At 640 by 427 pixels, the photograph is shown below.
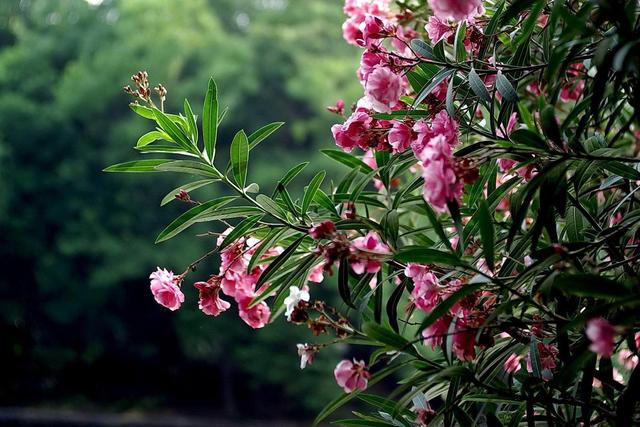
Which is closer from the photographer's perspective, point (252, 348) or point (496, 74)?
point (496, 74)

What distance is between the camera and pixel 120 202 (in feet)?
28.8

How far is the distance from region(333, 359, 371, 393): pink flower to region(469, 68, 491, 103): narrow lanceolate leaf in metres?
0.38

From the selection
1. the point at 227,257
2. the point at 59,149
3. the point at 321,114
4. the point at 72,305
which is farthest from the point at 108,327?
the point at 227,257

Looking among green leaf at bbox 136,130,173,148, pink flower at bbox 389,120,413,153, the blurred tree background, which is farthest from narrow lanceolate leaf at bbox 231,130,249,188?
the blurred tree background

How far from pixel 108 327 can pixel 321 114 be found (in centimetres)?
367

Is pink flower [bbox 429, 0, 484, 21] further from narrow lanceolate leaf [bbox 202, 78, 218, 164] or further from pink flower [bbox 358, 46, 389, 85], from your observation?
narrow lanceolate leaf [bbox 202, 78, 218, 164]

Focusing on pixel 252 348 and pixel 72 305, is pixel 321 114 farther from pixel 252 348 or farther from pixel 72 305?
pixel 72 305

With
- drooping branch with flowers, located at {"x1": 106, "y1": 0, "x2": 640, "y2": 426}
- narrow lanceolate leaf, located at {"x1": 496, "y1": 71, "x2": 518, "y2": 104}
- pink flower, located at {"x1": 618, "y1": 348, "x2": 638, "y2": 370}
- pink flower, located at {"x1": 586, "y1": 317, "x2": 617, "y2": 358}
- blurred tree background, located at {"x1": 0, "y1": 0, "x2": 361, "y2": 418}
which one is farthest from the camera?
blurred tree background, located at {"x1": 0, "y1": 0, "x2": 361, "y2": 418}

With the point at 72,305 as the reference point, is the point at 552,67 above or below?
below

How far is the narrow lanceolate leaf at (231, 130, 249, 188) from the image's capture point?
1145mm

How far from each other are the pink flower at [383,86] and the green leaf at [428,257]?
24 cm

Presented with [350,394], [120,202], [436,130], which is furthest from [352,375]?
[120,202]

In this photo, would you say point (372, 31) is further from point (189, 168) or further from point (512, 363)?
point (512, 363)

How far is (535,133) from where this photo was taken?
2.97 ft
